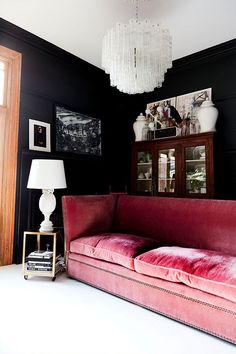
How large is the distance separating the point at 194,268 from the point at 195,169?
1956 millimetres

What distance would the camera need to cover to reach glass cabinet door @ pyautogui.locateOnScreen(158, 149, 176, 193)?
11.8ft

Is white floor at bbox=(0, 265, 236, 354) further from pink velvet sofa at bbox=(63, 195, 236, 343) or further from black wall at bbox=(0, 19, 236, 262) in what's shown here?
black wall at bbox=(0, 19, 236, 262)

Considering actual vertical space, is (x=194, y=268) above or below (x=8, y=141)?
below

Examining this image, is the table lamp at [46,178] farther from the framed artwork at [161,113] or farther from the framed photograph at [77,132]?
the framed artwork at [161,113]

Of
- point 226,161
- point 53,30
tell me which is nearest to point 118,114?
point 53,30

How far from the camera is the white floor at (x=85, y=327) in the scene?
1469mm

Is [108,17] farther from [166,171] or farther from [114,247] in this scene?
[114,247]

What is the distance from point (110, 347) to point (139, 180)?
2.70 metres

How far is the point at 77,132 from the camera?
3744mm

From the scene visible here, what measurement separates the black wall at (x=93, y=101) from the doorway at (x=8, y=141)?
0.24 ft

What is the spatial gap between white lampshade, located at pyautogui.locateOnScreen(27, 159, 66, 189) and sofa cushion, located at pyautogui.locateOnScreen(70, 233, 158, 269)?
650mm

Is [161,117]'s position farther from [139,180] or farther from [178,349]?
[178,349]

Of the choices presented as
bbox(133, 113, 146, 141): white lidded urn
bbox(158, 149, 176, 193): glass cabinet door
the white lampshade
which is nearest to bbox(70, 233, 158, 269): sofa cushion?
the white lampshade

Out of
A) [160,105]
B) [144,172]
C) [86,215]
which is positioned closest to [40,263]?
[86,215]
